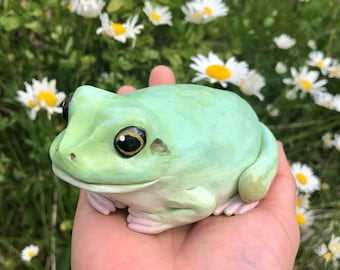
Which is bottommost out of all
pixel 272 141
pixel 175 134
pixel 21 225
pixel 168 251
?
pixel 21 225

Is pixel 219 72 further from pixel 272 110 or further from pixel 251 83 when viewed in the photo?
pixel 272 110

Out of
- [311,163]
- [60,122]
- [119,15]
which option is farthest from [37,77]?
[311,163]

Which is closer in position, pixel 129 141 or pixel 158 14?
pixel 129 141

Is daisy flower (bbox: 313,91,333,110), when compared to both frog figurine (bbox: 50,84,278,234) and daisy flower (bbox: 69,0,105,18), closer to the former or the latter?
frog figurine (bbox: 50,84,278,234)

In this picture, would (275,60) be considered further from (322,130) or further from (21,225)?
(21,225)

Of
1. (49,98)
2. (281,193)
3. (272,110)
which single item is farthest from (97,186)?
(272,110)

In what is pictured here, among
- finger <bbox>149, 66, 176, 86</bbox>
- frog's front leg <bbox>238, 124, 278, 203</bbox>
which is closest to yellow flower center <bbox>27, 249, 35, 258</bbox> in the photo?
finger <bbox>149, 66, 176, 86</bbox>

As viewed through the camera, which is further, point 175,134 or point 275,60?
point 275,60
